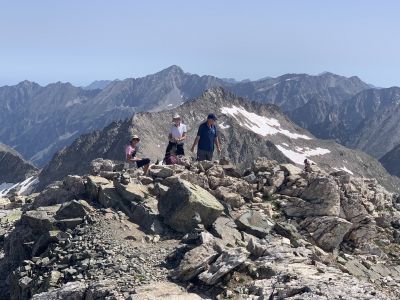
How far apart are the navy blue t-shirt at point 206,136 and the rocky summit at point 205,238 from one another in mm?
1352

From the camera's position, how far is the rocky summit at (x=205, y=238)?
17.4m

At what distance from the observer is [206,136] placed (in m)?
31.0

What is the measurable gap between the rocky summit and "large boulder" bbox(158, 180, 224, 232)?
5 cm

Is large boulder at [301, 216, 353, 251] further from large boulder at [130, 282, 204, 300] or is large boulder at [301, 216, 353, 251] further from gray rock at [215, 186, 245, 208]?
large boulder at [130, 282, 204, 300]

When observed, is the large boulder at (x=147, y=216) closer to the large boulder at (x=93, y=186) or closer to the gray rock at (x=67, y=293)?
the large boulder at (x=93, y=186)

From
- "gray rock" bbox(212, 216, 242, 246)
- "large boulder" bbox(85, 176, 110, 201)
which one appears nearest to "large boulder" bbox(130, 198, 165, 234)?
"large boulder" bbox(85, 176, 110, 201)

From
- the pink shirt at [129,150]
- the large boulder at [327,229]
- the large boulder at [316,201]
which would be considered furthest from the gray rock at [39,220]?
the large boulder at [327,229]

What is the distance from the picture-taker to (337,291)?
→ 15742 mm

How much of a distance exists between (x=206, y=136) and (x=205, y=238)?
12.0 meters

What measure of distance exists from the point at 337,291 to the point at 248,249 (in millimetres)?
4563

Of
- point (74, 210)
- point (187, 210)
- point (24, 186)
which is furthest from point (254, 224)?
point (24, 186)

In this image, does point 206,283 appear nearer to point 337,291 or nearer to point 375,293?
point 337,291

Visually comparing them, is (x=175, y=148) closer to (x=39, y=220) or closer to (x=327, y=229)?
→ (x=39, y=220)

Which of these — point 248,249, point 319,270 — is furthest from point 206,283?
point 319,270
